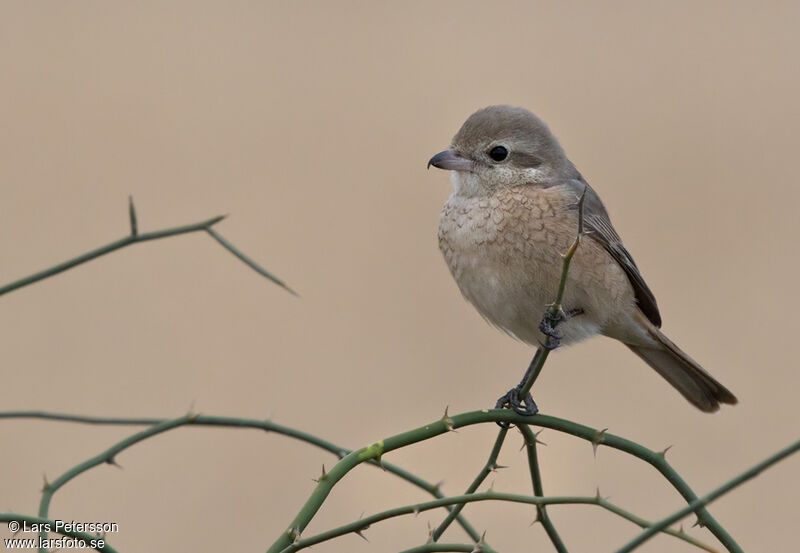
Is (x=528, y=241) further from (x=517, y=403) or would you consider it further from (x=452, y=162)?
(x=517, y=403)

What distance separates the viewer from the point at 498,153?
3.86m

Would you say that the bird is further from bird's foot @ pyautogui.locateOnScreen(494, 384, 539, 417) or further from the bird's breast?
bird's foot @ pyautogui.locateOnScreen(494, 384, 539, 417)

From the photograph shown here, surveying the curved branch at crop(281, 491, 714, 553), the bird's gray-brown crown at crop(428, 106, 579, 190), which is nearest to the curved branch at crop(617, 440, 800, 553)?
the curved branch at crop(281, 491, 714, 553)

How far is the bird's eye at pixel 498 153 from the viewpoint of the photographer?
12.6ft

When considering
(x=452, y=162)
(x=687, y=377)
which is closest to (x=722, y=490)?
(x=452, y=162)

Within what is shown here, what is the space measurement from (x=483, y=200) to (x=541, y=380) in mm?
3154

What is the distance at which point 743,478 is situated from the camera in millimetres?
1457

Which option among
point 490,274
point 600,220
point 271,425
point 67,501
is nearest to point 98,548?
point 271,425

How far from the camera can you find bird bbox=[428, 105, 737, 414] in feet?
11.7

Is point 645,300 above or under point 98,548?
above

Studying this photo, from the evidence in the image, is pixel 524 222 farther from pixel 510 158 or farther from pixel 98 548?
pixel 98 548

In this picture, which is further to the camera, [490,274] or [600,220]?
[600,220]

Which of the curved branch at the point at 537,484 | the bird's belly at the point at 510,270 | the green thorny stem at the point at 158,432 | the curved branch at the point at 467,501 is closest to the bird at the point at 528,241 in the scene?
the bird's belly at the point at 510,270

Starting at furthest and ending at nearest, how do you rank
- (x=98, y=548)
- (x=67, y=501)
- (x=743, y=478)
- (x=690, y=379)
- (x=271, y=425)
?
(x=67, y=501) < (x=690, y=379) < (x=271, y=425) < (x=98, y=548) < (x=743, y=478)
